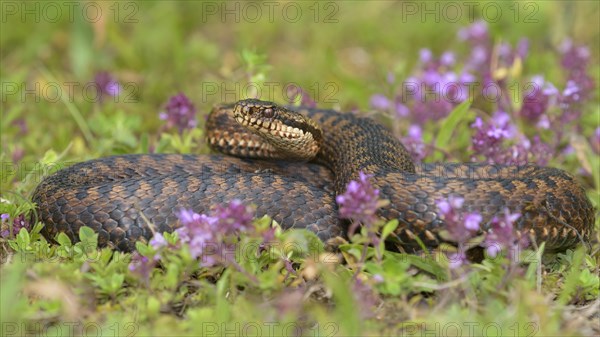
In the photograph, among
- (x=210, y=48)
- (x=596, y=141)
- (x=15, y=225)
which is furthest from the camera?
(x=210, y=48)

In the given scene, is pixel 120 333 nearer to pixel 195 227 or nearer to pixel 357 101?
pixel 195 227

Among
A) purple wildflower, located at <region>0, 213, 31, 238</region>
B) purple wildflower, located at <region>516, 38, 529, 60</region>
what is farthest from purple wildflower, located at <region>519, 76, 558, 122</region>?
purple wildflower, located at <region>0, 213, 31, 238</region>

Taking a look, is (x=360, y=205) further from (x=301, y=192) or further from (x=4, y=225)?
(x=4, y=225)

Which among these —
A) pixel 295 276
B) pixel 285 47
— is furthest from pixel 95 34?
pixel 295 276

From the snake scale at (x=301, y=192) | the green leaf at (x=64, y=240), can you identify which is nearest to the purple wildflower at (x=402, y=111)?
the snake scale at (x=301, y=192)

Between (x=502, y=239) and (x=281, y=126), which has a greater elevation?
(x=281, y=126)

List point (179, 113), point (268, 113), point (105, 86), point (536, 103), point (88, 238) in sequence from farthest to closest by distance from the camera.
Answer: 1. point (105, 86)
2. point (536, 103)
3. point (179, 113)
4. point (268, 113)
5. point (88, 238)

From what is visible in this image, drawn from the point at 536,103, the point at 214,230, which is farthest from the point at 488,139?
the point at 214,230
